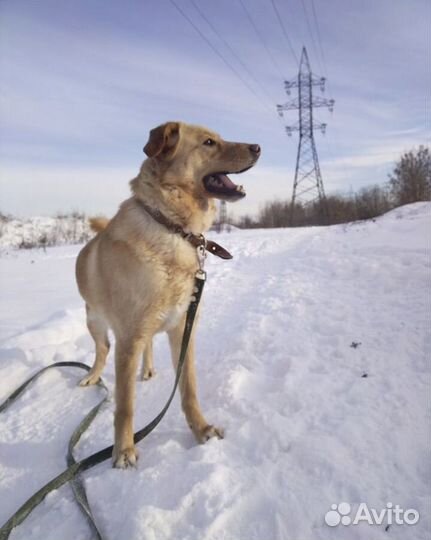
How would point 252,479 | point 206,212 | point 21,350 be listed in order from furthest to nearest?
point 21,350
point 206,212
point 252,479

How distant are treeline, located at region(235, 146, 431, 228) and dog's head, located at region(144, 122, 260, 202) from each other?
83.5 feet

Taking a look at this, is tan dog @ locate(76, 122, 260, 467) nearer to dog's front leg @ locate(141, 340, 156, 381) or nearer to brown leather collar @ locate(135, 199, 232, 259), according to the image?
brown leather collar @ locate(135, 199, 232, 259)

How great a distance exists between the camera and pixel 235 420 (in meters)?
2.41

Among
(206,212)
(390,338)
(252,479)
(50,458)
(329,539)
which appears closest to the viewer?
(329,539)

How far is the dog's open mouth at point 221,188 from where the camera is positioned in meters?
2.61

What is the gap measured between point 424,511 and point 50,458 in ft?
6.79

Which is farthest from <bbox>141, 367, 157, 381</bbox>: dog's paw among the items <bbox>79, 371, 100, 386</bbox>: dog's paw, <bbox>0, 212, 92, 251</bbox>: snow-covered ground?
<bbox>0, 212, 92, 251</bbox>: snow-covered ground

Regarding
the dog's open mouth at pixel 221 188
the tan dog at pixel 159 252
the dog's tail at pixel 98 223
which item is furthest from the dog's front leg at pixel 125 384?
the dog's tail at pixel 98 223

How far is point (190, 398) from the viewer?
2449mm

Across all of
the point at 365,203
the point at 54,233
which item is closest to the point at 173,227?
the point at 54,233

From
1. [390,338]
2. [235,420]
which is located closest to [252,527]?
[235,420]

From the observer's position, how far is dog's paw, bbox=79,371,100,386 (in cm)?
323

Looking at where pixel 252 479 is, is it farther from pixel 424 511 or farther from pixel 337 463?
pixel 424 511

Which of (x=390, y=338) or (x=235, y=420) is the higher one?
(x=390, y=338)
